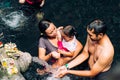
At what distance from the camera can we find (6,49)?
6.04 m

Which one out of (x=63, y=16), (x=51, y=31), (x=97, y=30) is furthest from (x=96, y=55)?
(x=63, y=16)

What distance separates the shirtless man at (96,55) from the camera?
563cm

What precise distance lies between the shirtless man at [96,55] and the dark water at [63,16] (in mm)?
1773

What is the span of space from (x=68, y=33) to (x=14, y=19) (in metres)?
3.23

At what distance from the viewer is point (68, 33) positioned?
6.16m

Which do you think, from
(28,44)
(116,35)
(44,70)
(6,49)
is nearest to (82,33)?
(116,35)

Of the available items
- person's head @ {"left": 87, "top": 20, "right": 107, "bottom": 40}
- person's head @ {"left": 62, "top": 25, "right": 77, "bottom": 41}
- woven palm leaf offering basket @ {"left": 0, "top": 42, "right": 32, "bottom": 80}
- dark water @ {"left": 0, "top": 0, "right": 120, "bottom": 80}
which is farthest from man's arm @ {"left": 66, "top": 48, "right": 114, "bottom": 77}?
dark water @ {"left": 0, "top": 0, "right": 120, "bottom": 80}

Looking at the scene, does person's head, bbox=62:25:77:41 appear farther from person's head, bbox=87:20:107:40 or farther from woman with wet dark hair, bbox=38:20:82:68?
person's head, bbox=87:20:107:40

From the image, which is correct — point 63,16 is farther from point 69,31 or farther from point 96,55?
point 96,55

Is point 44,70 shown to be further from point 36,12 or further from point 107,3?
point 107,3

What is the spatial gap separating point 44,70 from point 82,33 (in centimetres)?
218

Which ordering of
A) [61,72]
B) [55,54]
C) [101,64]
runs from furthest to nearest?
[55,54], [61,72], [101,64]

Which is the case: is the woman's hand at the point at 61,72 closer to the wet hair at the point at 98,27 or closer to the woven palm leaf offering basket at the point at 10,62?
the woven palm leaf offering basket at the point at 10,62

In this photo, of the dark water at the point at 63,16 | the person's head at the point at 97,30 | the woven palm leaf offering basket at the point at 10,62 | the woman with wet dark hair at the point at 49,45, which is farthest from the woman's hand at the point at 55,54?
the dark water at the point at 63,16
